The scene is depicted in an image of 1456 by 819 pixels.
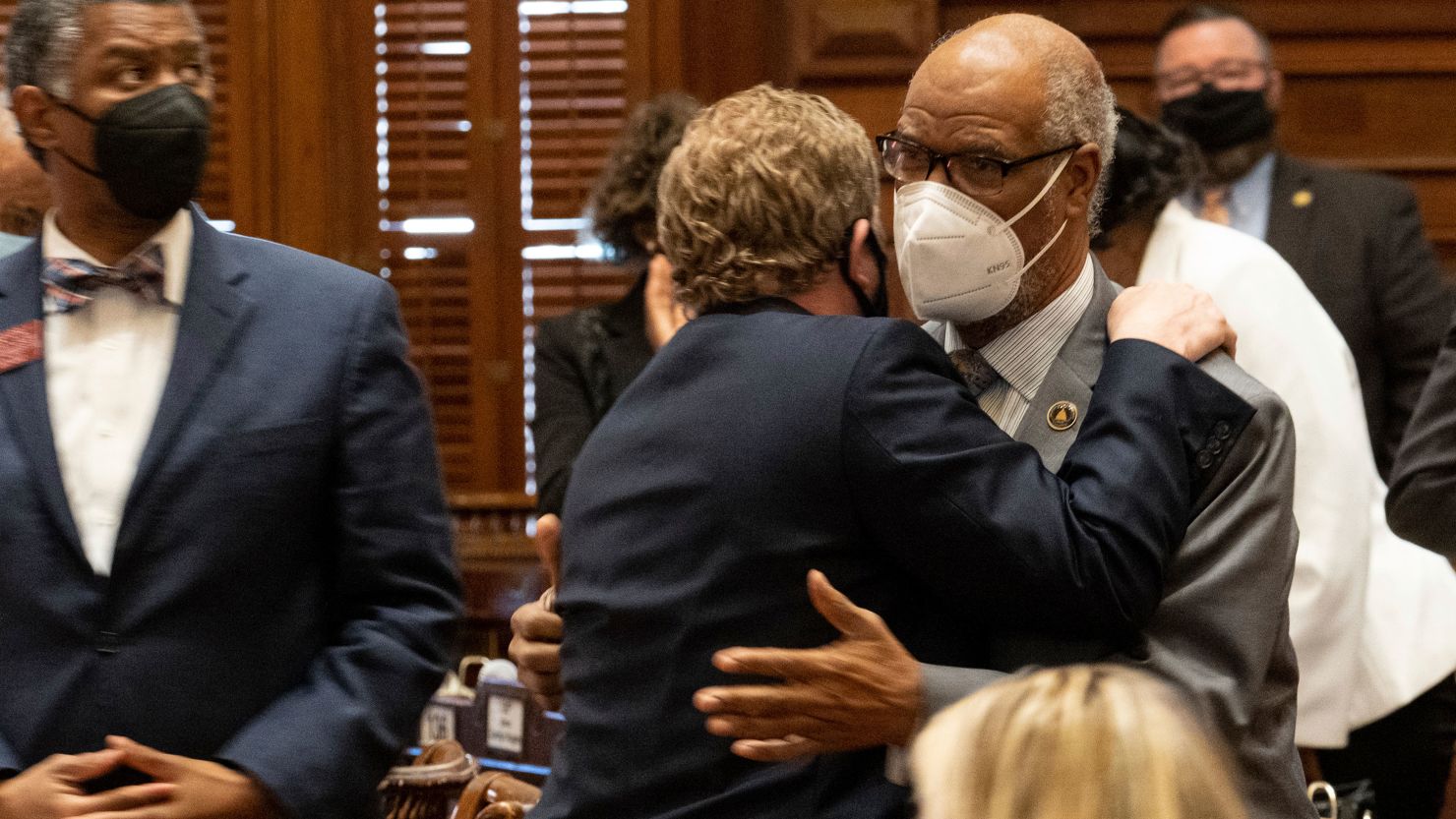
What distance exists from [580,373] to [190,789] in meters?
2.28

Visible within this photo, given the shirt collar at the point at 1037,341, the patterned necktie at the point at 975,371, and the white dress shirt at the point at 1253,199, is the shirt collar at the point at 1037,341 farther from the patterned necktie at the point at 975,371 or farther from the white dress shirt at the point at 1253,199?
the white dress shirt at the point at 1253,199

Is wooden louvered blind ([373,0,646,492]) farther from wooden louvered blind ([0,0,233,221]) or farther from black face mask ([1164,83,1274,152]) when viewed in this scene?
black face mask ([1164,83,1274,152])

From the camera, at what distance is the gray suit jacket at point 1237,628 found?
1726 mm

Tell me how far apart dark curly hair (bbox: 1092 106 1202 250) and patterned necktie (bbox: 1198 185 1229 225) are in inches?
40.7

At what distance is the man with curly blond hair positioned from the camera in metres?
1.69

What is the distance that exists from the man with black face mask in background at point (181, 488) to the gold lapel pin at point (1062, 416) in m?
0.69

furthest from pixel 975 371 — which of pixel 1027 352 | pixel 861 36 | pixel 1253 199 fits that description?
pixel 861 36

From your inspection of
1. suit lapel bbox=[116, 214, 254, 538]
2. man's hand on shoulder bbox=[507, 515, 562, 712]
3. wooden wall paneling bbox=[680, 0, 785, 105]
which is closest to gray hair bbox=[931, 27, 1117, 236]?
man's hand on shoulder bbox=[507, 515, 562, 712]

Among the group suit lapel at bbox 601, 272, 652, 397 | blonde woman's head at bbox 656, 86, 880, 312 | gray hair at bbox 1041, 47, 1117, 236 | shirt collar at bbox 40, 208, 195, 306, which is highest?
gray hair at bbox 1041, 47, 1117, 236

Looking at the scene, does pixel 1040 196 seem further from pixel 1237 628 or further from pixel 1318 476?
pixel 1318 476

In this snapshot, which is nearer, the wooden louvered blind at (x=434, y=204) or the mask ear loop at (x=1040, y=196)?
the mask ear loop at (x=1040, y=196)

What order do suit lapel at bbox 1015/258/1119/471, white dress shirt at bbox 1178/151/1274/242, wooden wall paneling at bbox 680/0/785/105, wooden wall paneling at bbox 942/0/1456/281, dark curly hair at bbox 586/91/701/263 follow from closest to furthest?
suit lapel at bbox 1015/258/1119/471
dark curly hair at bbox 586/91/701/263
white dress shirt at bbox 1178/151/1274/242
wooden wall paneling at bbox 942/0/1456/281
wooden wall paneling at bbox 680/0/785/105

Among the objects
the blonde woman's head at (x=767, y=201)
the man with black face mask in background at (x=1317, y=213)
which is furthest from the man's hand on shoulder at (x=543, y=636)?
the man with black face mask in background at (x=1317, y=213)

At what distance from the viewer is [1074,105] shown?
1970mm
